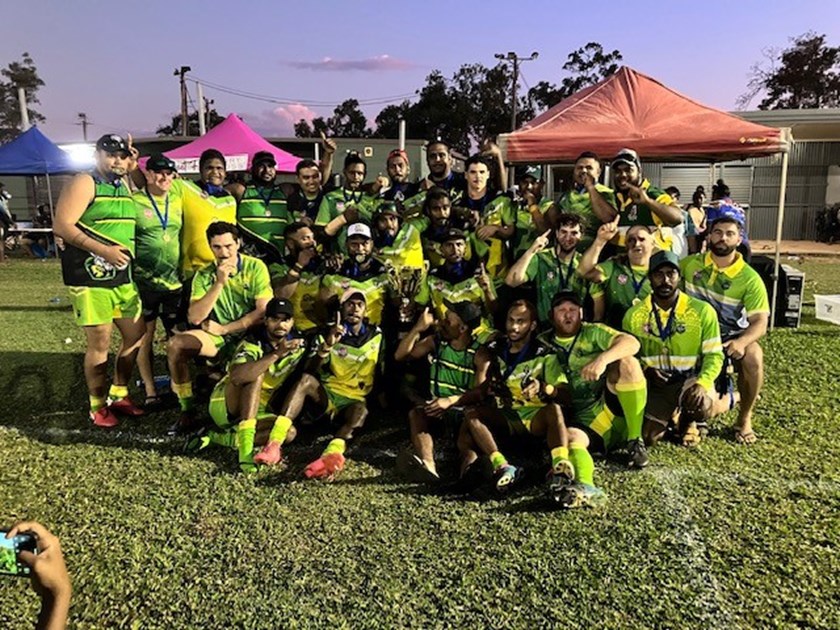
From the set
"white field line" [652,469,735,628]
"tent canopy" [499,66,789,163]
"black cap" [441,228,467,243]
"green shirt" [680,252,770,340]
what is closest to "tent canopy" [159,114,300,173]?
"tent canopy" [499,66,789,163]

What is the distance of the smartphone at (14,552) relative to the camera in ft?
5.38

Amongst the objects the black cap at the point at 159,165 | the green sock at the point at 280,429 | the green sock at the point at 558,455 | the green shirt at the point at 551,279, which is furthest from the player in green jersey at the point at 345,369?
the black cap at the point at 159,165

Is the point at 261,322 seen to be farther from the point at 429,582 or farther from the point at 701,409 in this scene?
the point at 701,409

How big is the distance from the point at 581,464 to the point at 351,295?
1991 millimetres

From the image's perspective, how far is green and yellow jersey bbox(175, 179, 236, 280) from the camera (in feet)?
18.4

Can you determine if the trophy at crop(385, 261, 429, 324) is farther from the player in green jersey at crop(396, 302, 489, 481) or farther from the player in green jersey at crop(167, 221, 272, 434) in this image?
the player in green jersey at crop(167, 221, 272, 434)

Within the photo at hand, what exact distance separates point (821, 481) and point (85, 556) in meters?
4.11

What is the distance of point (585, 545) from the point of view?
3240mm

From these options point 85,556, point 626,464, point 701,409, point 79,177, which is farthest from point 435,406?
point 79,177

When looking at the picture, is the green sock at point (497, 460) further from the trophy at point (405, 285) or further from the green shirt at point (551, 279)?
the trophy at point (405, 285)

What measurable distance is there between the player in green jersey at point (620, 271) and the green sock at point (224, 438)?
275 centimetres

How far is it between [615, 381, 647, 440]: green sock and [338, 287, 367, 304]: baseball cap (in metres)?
1.89

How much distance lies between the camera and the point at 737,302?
4.84m

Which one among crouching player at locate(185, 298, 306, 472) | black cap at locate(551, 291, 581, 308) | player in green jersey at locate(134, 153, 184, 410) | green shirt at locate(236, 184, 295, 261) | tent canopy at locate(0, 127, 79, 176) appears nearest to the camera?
black cap at locate(551, 291, 581, 308)
